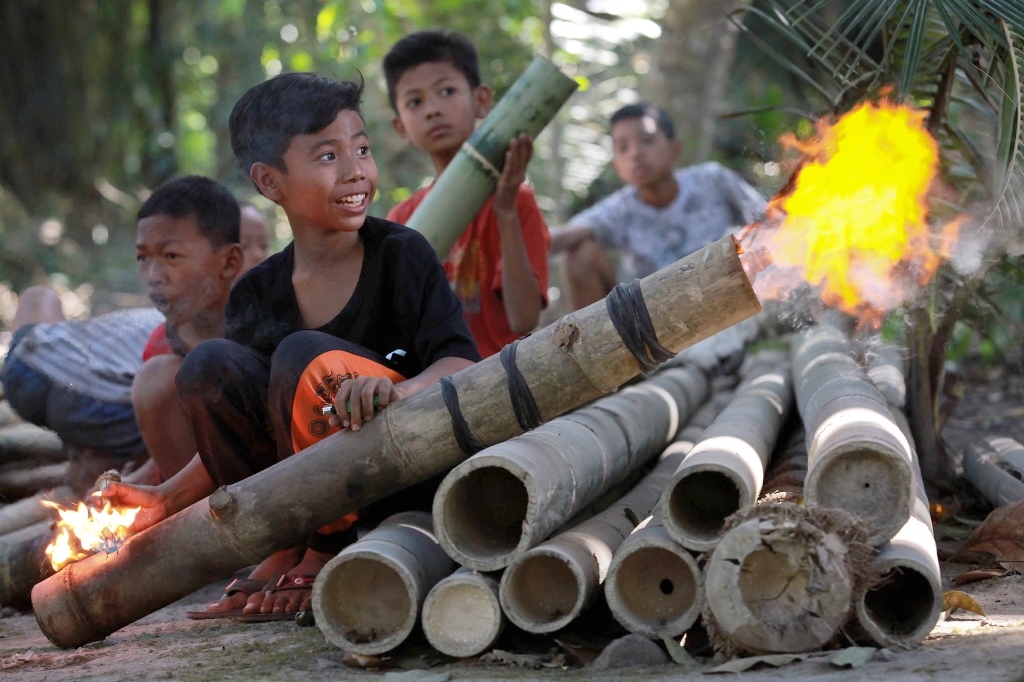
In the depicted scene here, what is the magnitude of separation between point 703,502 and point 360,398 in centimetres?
95

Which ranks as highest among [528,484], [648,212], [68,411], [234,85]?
[234,85]

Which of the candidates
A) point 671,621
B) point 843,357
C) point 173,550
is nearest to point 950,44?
point 843,357

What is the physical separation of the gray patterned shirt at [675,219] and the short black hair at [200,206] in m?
3.11

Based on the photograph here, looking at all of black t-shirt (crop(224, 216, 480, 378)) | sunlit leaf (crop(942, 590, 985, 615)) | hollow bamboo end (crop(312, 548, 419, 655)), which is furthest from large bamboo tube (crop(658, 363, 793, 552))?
black t-shirt (crop(224, 216, 480, 378))

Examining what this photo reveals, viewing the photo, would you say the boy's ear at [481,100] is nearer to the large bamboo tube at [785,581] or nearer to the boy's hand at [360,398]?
the boy's hand at [360,398]

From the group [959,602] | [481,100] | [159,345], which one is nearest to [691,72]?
[481,100]

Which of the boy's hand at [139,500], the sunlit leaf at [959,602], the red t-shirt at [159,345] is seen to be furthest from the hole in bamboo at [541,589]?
the red t-shirt at [159,345]

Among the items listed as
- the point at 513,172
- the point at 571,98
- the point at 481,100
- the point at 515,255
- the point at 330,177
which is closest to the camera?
the point at 330,177

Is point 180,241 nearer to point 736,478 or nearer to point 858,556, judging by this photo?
point 736,478

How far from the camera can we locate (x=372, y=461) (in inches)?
114

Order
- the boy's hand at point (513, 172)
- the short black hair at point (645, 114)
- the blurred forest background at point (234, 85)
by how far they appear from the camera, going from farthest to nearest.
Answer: the blurred forest background at point (234, 85), the short black hair at point (645, 114), the boy's hand at point (513, 172)

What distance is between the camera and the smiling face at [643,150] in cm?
679

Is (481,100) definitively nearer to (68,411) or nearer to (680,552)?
(68,411)

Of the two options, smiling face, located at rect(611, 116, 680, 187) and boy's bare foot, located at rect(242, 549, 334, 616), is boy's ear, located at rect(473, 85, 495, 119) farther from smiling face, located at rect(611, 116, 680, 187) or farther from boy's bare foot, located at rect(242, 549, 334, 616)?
boy's bare foot, located at rect(242, 549, 334, 616)
